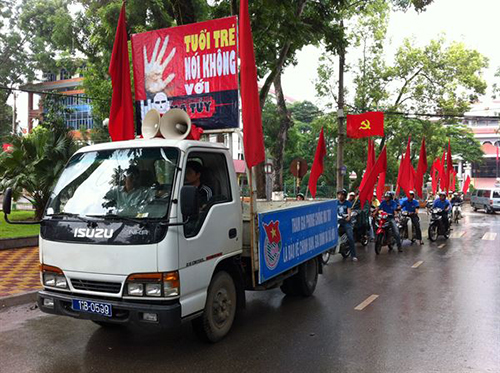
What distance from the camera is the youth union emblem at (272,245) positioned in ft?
16.1

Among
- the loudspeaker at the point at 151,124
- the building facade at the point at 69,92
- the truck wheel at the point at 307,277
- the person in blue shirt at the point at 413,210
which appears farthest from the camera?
the building facade at the point at 69,92

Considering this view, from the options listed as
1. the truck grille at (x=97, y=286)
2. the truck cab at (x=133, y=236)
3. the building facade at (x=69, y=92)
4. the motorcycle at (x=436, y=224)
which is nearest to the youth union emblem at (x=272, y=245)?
the truck cab at (x=133, y=236)

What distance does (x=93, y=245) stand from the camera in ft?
12.6

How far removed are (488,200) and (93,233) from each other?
3149 centimetres

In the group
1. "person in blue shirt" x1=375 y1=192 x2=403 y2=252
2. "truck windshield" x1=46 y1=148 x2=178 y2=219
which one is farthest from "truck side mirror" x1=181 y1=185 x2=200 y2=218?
"person in blue shirt" x1=375 y1=192 x2=403 y2=252

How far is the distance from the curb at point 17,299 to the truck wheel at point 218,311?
10.7 feet

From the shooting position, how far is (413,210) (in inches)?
504

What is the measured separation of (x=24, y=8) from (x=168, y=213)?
3104cm

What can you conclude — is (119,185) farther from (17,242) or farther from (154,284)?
(17,242)

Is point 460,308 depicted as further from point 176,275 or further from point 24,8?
point 24,8

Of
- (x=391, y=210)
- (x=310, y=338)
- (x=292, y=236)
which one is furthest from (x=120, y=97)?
(x=391, y=210)

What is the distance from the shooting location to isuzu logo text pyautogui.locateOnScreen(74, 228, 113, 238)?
12.5 ft

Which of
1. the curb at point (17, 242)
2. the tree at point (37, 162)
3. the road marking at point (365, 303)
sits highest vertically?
the tree at point (37, 162)

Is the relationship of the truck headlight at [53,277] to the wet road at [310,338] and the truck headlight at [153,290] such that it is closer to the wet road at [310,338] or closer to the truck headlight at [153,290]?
the wet road at [310,338]
